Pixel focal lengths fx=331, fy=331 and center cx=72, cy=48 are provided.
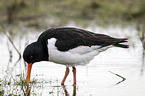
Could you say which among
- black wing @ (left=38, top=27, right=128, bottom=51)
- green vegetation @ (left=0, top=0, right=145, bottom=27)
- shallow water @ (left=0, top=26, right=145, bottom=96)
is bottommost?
shallow water @ (left=0, top=26, right=145, bottom=96)

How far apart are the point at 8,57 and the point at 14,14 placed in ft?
14.8

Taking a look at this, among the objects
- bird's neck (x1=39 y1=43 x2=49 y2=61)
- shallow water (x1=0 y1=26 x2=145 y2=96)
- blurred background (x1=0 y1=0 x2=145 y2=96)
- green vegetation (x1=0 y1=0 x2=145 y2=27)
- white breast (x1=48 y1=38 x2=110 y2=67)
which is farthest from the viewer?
green vegetation (x1=0 y1=0 x2=145 y2=27)

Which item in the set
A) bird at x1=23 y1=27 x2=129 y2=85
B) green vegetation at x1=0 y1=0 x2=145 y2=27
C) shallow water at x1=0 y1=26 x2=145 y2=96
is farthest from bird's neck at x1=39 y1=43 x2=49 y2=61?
green vegetation at x1=0 y1=0 x2=145 y2=27

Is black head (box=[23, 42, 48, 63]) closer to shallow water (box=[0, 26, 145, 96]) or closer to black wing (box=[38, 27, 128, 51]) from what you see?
black wing (box=[38, 27, 128, 51])

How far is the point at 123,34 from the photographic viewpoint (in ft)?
35.9

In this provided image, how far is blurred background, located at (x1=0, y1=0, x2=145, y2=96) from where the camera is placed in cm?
737

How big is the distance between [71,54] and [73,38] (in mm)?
310

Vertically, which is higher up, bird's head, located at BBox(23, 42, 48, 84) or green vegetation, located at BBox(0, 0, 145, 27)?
green vegetation, located at BBox(0, 0, 145, 27)

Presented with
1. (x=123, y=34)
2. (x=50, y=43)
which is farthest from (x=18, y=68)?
(x=123, y=34)

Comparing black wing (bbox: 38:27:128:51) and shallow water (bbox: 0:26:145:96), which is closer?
shallow water (bbox: 0:26:145:96)

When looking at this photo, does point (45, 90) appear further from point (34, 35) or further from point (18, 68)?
point (34, 35)

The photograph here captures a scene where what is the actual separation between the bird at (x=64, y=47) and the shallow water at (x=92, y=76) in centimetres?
30

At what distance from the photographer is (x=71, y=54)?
610 centimetres

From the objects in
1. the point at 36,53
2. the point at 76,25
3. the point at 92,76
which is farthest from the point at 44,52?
the point at 76,25
